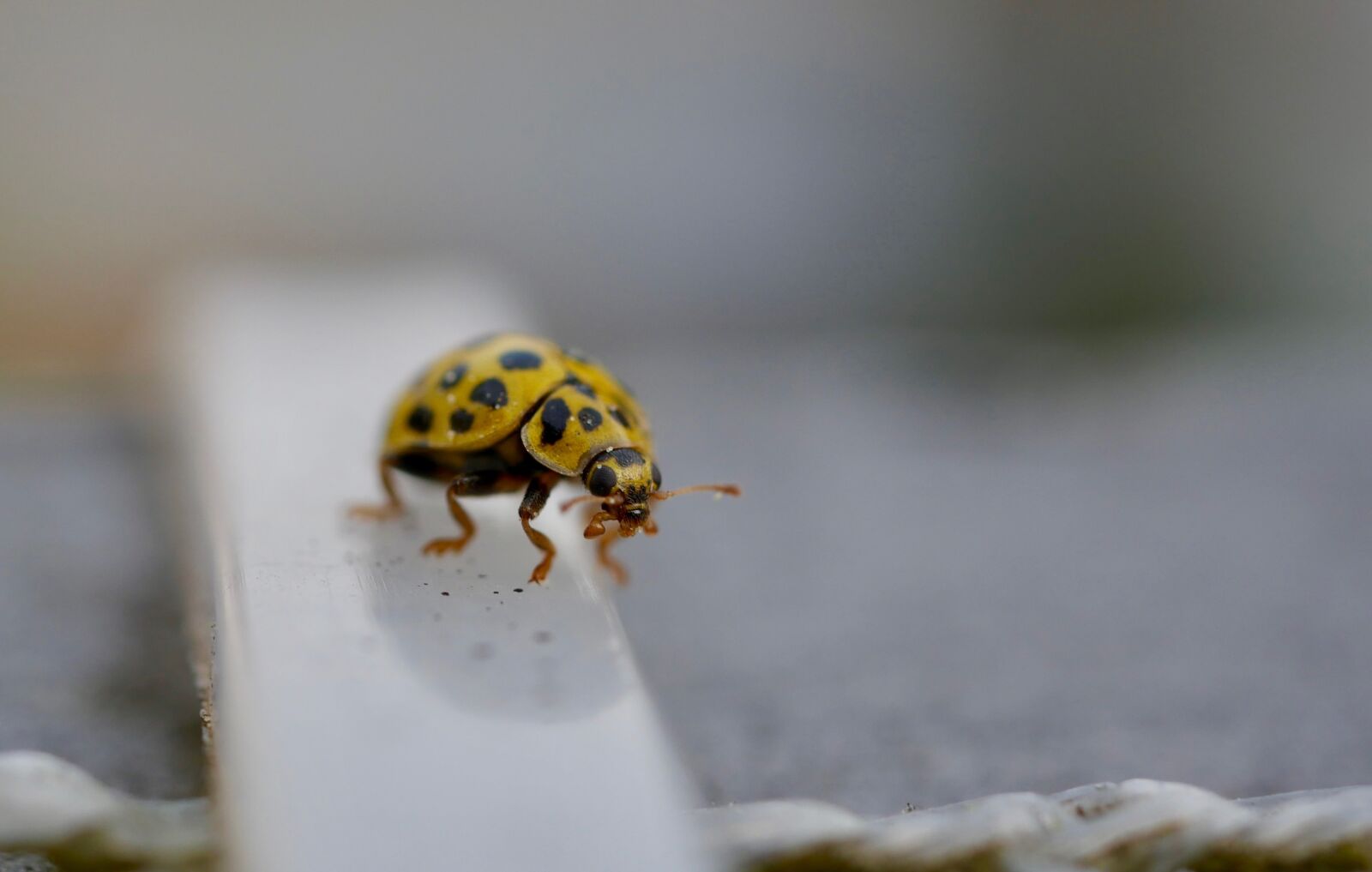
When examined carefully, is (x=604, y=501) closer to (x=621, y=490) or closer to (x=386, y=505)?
(x=621, y=490)

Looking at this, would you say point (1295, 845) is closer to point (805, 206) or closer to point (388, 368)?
point (388, 368)

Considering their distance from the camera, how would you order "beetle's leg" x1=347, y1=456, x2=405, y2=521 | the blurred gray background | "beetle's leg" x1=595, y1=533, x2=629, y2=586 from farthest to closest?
"beetle's leg" x1=595, y1=533, x2=629, y2=586
the blurred gray background
"beetle's leg" x1=347, y1=456, x2=405, y2=521

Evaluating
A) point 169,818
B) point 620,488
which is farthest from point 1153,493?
point 169,818

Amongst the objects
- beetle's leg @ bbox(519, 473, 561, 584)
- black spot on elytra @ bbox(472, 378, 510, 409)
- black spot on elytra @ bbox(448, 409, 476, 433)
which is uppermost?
black spot on elytra @ bbox(472, 378, 510, 409)

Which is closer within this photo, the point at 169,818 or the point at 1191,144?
the point at 169,818

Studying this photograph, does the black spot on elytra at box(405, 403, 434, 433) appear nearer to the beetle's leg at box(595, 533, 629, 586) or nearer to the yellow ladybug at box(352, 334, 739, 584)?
the yellow ladybug at box(352, 334, 739, 584)

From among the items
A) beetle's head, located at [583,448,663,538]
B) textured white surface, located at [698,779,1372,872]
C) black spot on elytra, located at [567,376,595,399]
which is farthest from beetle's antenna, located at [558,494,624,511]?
textured white surface, located at [698,779,1372,872]
